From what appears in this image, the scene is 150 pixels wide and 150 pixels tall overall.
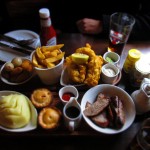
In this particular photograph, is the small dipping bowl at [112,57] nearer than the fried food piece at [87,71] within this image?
No

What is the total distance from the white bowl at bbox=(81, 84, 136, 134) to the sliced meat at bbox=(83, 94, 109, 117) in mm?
22

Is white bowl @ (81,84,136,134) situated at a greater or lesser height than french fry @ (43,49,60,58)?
lesser

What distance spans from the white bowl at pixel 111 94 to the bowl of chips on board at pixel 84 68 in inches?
1.4

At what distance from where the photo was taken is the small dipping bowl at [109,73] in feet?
3.12

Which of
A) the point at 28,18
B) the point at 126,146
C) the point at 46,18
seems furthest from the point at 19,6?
the point at 126,146

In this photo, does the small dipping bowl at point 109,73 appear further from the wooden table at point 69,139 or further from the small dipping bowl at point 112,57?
the wooden table at point 69,139

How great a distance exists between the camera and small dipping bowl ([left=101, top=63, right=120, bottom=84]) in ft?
3.12

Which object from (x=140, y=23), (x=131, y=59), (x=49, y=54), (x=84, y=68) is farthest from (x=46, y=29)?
(x=140, y=23)

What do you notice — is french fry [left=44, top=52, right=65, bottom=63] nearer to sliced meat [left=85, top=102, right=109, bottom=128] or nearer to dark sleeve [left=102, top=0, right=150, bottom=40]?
sliced meat [left=85, top=102, right=109, bottom=128]

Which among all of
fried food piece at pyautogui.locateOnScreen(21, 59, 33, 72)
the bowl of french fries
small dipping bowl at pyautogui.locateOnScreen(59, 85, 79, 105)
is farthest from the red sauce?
fried food piece at pyautogui.locateOnScreen(21, 59, 33, 72)

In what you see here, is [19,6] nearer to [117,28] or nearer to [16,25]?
[16,25]

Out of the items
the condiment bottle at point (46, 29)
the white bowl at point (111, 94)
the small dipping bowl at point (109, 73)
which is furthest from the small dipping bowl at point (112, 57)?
the condiment bottle at point (46, 29)

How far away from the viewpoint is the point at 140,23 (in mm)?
1303

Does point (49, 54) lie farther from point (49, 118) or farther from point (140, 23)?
point (140, 23)
